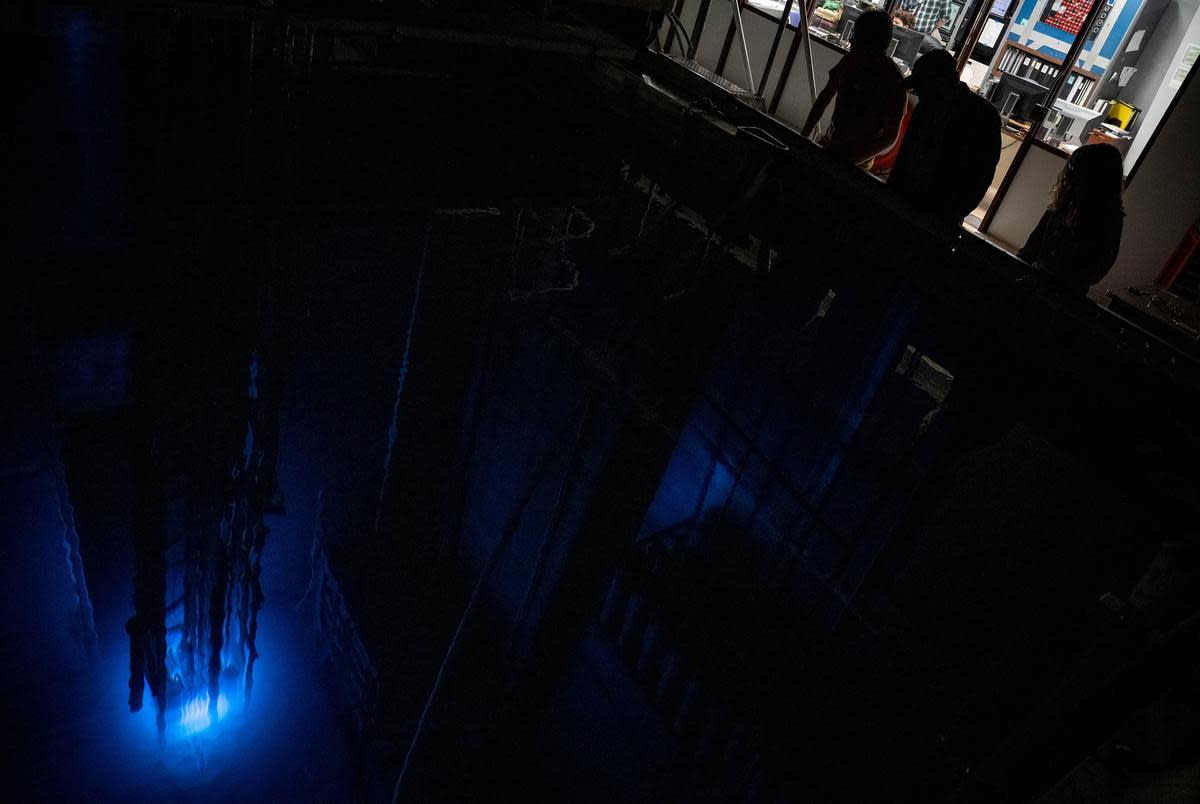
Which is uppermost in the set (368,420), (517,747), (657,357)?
(657,357)

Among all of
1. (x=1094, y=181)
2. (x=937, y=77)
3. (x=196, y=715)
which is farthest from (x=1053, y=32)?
(x=196, y=715)

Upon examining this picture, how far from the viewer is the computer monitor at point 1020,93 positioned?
8633 millimetres

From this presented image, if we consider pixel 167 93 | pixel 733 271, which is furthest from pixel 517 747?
pixel 167 93

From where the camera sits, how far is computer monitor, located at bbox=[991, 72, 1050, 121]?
863 cm

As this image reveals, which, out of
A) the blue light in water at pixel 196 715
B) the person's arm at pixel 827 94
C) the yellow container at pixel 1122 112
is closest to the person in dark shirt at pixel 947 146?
the person's arm at pixel 827 94

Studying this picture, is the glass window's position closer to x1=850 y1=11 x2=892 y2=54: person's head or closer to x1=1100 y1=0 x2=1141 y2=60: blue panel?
x1=1100 y1=0 x2=1141 y2=60: blue panel

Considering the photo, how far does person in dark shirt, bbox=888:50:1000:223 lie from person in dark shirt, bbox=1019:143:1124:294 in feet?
1.81

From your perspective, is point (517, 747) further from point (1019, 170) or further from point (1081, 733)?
point (1019, 170)

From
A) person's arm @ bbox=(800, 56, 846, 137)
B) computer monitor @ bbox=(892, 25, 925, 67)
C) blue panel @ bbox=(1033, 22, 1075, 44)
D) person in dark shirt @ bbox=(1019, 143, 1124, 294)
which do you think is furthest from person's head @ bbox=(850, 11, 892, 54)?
blue panel @ bbox=(1033, 22, 1075, 44)

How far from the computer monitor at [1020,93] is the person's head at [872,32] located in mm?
3301

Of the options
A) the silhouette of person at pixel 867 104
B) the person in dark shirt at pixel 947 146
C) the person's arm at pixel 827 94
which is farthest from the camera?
the person's arm at pixel 827 94

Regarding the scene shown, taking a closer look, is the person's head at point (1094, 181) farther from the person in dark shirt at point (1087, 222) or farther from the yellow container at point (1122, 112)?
the yellow container at point (1122, 112)

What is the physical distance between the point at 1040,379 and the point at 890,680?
103 inches

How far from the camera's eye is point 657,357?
24.5ft
